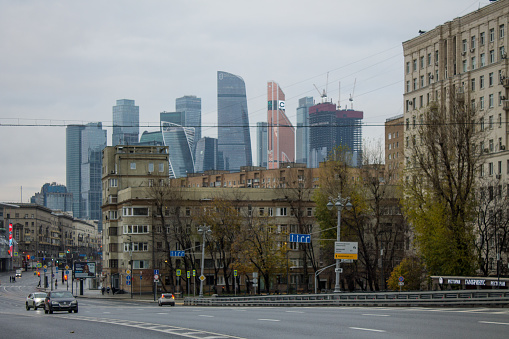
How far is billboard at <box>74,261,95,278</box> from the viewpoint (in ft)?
412

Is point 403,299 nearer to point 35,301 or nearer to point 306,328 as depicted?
point 306,328

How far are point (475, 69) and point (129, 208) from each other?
171ft

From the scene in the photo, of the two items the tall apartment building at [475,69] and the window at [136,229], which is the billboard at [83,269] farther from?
the tall apartment building at [475,69]

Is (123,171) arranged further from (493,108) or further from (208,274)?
(493,108)

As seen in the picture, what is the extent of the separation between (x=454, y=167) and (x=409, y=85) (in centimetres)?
4482

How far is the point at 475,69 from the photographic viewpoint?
9544cm

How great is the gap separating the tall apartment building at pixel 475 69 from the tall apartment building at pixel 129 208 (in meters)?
40.5

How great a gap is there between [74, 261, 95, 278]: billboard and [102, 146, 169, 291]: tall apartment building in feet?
14.8

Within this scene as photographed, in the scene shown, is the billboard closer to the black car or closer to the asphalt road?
the black car

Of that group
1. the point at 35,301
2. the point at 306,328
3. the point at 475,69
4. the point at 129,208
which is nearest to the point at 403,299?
the point at 306,328

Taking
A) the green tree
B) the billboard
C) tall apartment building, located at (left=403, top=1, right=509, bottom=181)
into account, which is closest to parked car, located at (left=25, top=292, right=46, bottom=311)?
the green tree

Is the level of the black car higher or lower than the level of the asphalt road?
lower

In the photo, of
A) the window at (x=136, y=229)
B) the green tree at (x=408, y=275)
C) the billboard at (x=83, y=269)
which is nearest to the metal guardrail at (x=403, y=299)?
the green tree at (x=408, y=275)

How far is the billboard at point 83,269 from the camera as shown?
412ft
